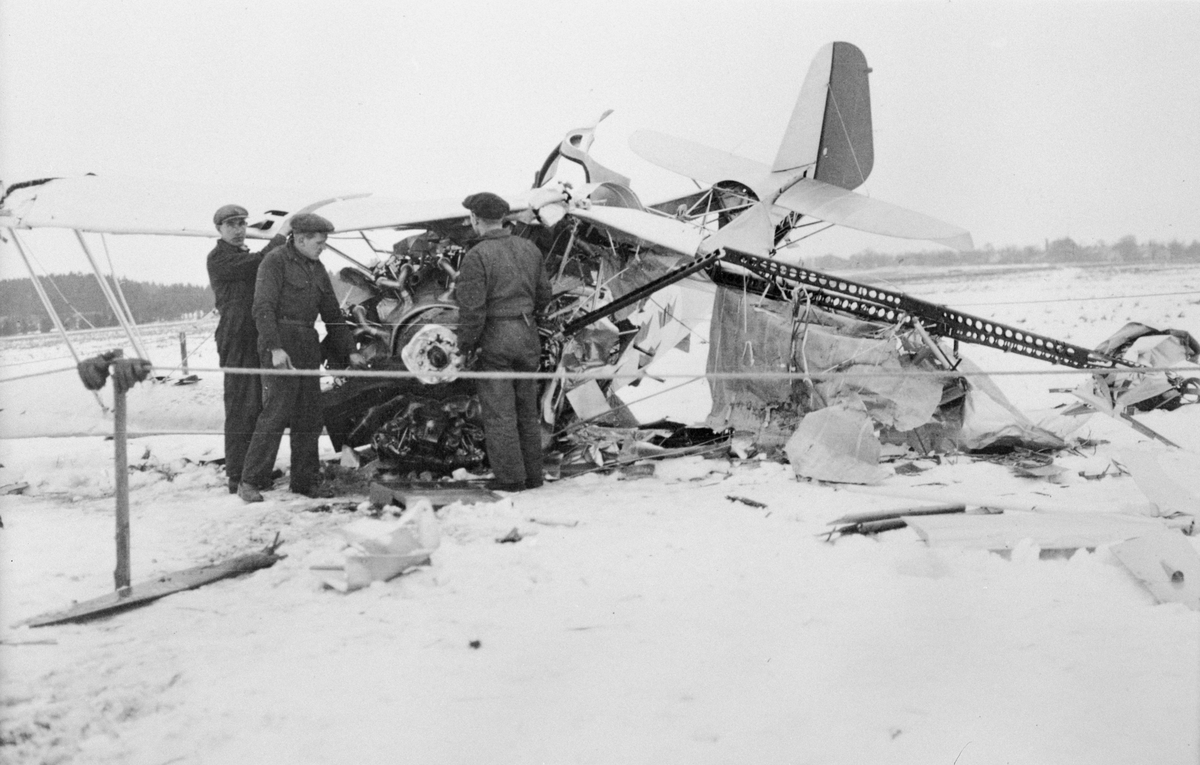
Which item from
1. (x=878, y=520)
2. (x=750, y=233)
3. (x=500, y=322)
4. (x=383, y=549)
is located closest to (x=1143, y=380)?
(x=750, y=233)

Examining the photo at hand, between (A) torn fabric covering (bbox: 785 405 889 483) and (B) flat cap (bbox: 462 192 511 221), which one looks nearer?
(A) torn fabric covering (bbox: 785 405 889 483)

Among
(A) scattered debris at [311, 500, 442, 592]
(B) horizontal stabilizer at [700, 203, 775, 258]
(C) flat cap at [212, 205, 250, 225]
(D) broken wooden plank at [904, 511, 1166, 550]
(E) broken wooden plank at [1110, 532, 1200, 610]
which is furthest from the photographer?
(B) horizontal stabilizer at [700, 203, 775, 258]

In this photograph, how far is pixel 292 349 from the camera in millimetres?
5609

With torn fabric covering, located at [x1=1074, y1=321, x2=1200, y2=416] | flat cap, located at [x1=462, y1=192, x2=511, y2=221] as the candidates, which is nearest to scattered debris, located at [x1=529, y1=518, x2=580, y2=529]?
flat cap, located at [x1=462, y1=192, x2=511, y2=221]

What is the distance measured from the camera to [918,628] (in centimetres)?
310

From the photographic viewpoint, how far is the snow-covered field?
241 centimetres

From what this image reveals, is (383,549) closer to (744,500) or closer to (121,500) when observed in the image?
(121,500)

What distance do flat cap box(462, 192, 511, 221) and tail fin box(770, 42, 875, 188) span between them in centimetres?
437

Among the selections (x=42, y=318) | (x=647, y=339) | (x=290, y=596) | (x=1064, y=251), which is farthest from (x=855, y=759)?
(x=1064, y=251)

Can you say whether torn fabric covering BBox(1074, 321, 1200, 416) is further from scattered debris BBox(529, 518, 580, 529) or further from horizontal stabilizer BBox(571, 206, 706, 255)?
scattered debris BBox(529, 518, 580, 529)

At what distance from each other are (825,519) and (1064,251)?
36377 mm

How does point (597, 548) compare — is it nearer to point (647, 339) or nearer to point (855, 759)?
point (855, 759)

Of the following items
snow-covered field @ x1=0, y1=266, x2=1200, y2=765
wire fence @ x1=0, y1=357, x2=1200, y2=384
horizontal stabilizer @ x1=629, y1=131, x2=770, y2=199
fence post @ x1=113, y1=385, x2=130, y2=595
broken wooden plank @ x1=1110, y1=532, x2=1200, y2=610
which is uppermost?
horizontal stabilizer @ x1=629, y1=131, x2=770, y2=199

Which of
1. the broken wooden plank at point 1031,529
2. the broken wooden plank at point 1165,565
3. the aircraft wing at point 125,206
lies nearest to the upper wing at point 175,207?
the aircraft wing at point 125,206
